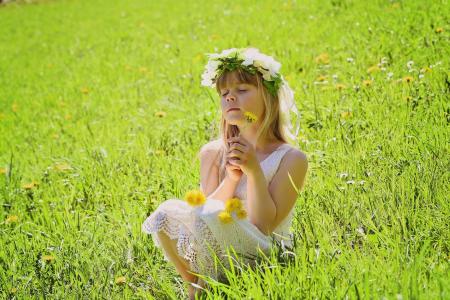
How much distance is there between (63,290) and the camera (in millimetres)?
2557

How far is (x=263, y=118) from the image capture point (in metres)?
2.72

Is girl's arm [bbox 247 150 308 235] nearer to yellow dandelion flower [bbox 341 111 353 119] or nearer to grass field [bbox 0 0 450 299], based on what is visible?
grass field [bbox 0 0 450 299]

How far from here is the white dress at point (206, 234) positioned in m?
2.37

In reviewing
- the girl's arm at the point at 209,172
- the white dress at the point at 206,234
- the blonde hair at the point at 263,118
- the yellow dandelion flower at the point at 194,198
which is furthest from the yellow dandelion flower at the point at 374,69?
the yellow dandelion flower at the point at 194,198

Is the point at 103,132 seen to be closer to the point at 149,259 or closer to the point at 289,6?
the point at 149,259

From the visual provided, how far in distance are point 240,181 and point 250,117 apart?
0.97 feet

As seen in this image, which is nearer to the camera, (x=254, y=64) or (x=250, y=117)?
(x=250, y=117)

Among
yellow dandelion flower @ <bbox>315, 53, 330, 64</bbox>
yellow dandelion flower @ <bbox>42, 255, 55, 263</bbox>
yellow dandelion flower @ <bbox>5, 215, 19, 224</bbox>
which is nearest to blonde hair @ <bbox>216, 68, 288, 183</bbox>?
yellow dandelion flower @ <bbox>42, 255, 55, 263</bbox>

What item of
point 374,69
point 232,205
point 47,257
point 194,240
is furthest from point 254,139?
point 374,69

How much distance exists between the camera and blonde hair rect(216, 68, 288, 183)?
2691 millimetres

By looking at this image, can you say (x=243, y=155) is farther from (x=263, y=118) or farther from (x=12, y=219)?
(x=12, y=219)

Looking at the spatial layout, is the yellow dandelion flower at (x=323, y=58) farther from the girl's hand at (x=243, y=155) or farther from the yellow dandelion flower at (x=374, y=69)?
the girl's hand at (x=243, y=155)

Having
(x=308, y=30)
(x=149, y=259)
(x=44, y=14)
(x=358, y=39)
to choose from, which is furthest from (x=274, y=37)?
(x=44, y=14)

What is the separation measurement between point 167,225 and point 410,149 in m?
1.19
